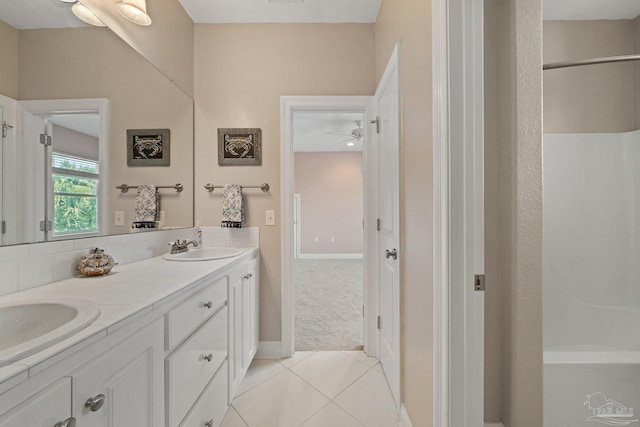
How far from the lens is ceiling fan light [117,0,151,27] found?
4.86 feet

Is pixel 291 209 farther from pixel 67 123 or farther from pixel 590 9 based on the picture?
pixel 590 9

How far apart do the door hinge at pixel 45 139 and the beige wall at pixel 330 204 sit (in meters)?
5.76

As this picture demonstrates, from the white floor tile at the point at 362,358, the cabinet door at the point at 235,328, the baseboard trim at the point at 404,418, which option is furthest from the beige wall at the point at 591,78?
the cabinet door at the point at 235,328

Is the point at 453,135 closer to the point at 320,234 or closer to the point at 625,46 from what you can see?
the point at 625,46

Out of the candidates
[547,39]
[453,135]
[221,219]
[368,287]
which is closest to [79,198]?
[221,219]

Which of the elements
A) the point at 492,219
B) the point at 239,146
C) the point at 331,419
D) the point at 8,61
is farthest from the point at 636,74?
the point at 8,61

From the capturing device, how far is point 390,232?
1.74m

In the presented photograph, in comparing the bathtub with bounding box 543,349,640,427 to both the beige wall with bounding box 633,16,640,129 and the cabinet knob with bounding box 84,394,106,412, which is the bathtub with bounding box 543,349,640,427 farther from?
the cabinet knob with bounding box 84,394,106,412

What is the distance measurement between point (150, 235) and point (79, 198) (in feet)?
1.64

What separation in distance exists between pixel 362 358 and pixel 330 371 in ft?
1.05

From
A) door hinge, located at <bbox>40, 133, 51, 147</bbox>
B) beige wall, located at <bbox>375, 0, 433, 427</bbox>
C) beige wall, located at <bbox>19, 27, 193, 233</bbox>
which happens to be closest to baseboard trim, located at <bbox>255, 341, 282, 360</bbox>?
beige wall, located at <bbox>375, 0, 433, 427</bbox>

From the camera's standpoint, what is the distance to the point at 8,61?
932 mm

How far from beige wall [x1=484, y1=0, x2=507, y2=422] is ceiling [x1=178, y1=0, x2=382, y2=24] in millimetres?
1273

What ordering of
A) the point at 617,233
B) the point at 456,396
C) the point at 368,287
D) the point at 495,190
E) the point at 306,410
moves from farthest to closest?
the point at 368,287 → the point at 617,233 → the point at 306,410 → the point at 495,190 → the point at 456,396
